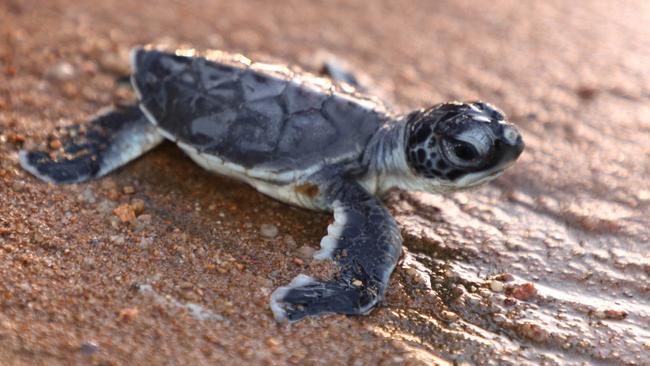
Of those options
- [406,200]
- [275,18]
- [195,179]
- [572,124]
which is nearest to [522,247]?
[406,200]

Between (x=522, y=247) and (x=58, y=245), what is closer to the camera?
(x=58, y=245)

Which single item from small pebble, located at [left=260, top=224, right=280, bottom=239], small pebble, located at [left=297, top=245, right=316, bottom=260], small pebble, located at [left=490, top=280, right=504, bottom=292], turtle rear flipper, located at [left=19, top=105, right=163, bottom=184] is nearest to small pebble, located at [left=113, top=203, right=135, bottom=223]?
turtle rear flipper, located at [left=19, top=105, right=163, bottom=184]

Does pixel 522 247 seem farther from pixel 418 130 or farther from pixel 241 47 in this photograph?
pixel 241 47

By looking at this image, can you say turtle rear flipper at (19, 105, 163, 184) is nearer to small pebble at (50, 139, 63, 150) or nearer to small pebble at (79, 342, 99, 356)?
small pebble at (50, 139, 63, 150)

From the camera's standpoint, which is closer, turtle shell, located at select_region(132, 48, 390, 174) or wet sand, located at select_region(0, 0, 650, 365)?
wet sand, located at select_region(0, 0, 650, 365)

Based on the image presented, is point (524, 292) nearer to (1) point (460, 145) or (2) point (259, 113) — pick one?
(1) point (460, 145)

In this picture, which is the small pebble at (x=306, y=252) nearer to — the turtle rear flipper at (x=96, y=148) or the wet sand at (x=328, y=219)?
the wet sand at (x=328, y=219)

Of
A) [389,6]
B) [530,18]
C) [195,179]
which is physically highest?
[530,18]

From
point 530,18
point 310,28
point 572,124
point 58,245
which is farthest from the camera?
point 530,18
